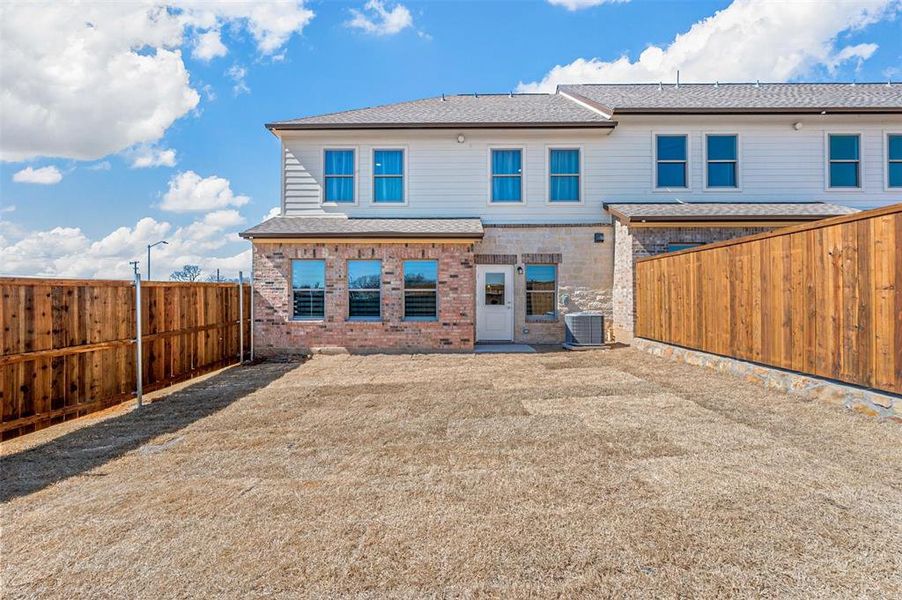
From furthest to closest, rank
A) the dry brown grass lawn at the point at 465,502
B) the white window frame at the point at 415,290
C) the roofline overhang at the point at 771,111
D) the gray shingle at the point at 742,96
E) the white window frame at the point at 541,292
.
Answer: the white window frame at the point at 541,292, the gray shingle at the point at 742,96, the roofline overhang at the point at 771,111, the white window frame at the point at 415,290, the dry brown grass lawn at the point at 465,502

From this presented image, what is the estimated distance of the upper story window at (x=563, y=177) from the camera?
1335 centimetres

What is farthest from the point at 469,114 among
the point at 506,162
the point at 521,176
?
the point at 521,176

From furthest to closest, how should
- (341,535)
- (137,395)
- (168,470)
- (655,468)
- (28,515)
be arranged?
(137,395), (168,470), (655,468), (28,515), (341,535)

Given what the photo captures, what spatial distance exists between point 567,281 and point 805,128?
26.1 ft

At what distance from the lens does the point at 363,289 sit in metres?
12.3

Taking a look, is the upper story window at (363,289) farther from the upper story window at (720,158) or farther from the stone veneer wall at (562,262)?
the upper story window at (720,158)

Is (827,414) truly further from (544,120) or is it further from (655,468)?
(544,120)

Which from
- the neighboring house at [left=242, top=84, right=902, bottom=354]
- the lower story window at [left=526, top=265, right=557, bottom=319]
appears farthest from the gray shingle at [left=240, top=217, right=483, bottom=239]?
the lower story window at [left=526, top=265, right=557, bottom=319]

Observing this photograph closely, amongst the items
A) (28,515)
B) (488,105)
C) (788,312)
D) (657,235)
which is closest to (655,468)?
(788,312)

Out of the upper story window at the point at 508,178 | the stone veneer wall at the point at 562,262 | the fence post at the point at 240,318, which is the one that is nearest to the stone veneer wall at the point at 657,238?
the stone veneer wall at the point at 562,262

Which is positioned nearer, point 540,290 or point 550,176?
point 540,290

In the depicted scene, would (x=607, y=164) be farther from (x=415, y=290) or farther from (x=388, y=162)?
(x=415, y=290)

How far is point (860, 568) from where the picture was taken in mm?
2678

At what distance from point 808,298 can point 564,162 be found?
8.18 metres
